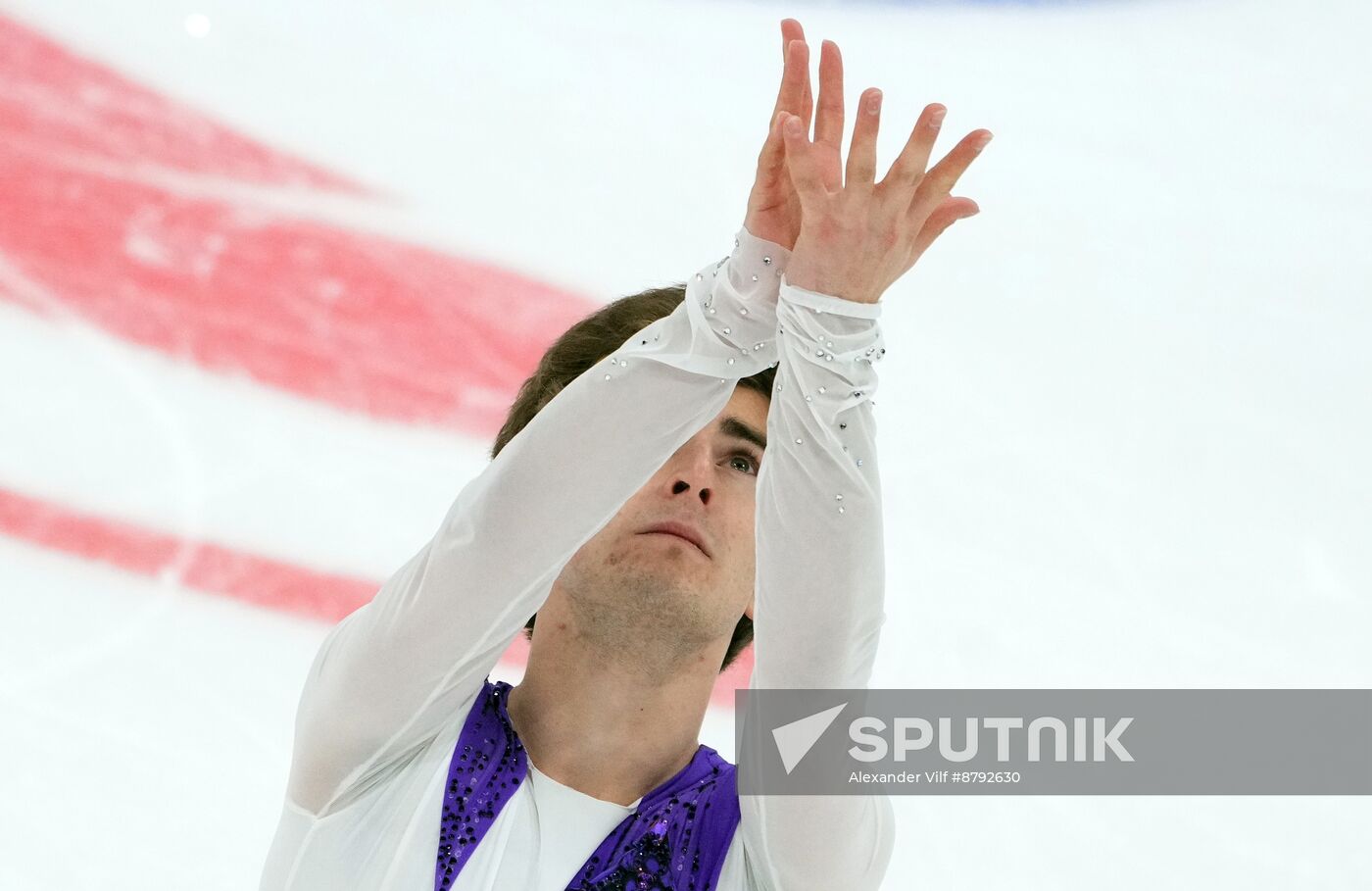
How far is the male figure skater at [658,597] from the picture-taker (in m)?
1.75

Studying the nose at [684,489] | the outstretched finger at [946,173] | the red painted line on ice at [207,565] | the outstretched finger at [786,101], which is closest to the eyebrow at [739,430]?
the nose at [684,489]

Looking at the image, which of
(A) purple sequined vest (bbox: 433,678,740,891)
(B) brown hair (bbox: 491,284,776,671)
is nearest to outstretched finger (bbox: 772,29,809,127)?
(B) brown hair (bbox: 491,284,776,671)

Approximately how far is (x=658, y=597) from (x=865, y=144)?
2.75 feet

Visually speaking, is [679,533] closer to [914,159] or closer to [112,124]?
[914,159]

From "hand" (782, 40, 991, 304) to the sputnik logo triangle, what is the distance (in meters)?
0.53

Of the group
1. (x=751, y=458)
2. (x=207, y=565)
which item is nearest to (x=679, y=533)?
(x=751, y=458)

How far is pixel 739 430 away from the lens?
238 cm

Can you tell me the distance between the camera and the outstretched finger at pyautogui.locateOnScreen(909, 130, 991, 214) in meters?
1.69

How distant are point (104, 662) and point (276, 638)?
374 millimetres

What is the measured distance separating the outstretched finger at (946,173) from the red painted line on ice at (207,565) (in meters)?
1.98

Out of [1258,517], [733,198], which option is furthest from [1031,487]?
[733,198]

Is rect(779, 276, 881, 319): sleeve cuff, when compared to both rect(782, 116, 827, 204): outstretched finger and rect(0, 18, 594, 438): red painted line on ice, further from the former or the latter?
rect(0, 18, 594, 438): red painted line on ice

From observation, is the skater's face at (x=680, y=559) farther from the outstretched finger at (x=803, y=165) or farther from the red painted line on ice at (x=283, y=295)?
the red painted line on ice at (x=283, y=295)

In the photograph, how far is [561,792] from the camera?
88.5 inches
